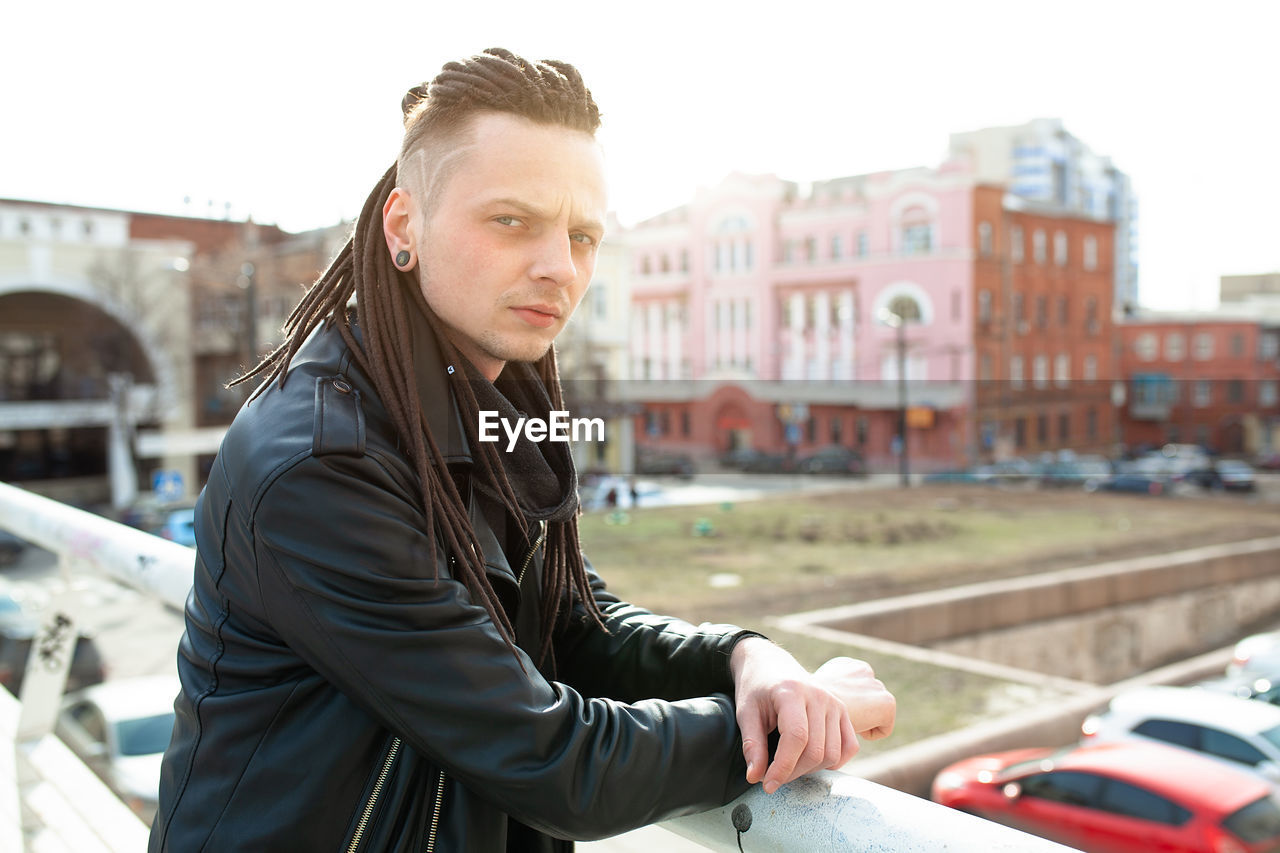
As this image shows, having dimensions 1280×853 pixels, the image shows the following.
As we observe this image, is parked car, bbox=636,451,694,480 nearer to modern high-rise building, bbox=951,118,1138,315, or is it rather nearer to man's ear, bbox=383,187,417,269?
man's ear, bbox=383,187,417,269

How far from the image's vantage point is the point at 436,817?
2.94 feet

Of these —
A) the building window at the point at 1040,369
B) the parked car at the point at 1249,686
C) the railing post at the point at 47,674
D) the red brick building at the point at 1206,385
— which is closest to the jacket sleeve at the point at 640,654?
the railing post at the point at 47,674

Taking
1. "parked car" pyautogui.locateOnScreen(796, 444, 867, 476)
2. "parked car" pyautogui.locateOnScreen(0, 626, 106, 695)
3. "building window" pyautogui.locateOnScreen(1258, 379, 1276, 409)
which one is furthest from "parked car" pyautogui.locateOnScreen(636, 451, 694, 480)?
"building window" pyautogui.locateOnScreen(1258, 379, 1276, 409)

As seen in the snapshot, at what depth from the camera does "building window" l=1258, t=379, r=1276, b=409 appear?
21219mm

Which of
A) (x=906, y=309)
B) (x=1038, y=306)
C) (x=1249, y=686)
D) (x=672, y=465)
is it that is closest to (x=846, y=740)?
(x=1249, y=686)

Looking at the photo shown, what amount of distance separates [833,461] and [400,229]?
23316mm

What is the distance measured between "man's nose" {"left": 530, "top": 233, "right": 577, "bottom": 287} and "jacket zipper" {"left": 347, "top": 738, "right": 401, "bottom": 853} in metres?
0.45

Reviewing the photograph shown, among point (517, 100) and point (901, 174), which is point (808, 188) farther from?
point (517, 100)

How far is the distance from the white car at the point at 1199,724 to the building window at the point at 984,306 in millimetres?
24101

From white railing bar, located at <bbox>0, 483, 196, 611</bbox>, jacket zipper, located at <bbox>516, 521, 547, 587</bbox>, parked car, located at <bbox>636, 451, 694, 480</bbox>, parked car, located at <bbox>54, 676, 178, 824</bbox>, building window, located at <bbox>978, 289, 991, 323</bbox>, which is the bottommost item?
parked car, located at <bbox>54, 676, 178, 824</bbox>

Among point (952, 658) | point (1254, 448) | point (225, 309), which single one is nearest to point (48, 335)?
point (225, 309)

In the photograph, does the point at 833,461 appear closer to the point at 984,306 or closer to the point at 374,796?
the point at 984,306

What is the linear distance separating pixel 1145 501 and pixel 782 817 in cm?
2823

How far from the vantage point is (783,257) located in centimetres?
3625
